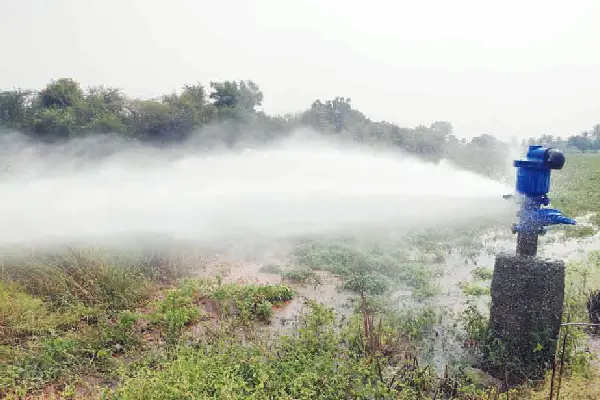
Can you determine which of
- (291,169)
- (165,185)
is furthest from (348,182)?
(165,185)

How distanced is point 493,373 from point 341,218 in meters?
8.62

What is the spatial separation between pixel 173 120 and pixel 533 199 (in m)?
23.2

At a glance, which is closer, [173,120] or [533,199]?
[533,199]

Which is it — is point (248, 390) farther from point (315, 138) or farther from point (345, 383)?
point (315, 138)

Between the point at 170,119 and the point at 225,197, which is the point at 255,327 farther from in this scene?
the point at 170,119

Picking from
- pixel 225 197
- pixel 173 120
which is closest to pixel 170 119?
pixel 173 120

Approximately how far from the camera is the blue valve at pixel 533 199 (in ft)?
16.4

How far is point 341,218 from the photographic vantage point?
13438mm

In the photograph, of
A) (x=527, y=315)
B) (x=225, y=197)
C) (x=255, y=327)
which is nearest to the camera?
(x=527, y=315)

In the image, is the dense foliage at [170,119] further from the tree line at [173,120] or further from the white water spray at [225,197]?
the white water spray at [225,197]

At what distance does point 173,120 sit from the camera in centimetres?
2541

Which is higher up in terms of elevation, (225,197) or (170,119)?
(170,119)

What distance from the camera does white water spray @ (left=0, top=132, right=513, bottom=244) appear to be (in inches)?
423

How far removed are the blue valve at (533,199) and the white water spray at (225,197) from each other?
7496mm
